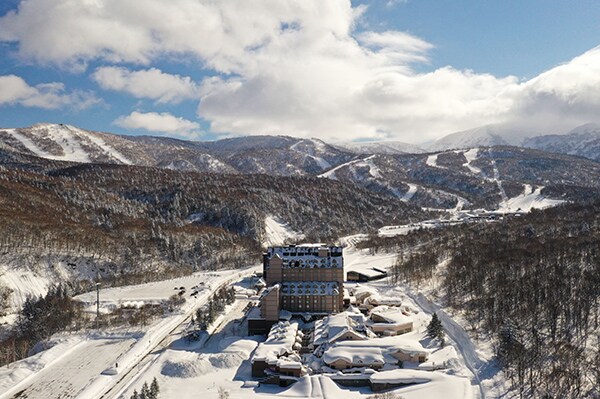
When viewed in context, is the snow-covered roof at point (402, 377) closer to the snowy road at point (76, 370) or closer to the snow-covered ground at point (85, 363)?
the snow-covered ground at point (85, 363)

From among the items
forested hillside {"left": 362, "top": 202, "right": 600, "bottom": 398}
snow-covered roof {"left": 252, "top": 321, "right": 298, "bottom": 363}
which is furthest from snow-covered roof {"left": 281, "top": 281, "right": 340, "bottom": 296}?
forested hillside {"left": 362, "top": 202, "right": 600, "bottom": 398}

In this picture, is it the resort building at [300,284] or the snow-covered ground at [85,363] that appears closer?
the snow-covered ground at [85,363]

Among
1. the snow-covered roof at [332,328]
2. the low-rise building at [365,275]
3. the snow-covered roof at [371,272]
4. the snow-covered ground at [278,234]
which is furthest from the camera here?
the snow-covered ground at [278,234]

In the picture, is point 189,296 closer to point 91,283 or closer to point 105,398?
point 91,283

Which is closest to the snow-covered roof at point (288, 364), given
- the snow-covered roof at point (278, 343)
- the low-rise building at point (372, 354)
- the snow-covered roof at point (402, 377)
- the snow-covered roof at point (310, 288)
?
→ the snow-covered roof at point (278, 343)

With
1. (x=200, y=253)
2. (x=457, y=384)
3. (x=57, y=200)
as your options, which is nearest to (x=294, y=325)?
(x=457, y=384)

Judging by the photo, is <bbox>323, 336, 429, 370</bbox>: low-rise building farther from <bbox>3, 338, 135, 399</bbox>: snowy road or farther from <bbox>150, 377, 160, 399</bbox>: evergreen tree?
<bbox>3, 338, 135, 399</bbox>: snowy road

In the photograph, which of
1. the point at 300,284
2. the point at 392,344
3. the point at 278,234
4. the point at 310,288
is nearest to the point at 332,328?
the point at 392,344
